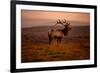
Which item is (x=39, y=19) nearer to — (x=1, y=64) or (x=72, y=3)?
(x=72, y=3)

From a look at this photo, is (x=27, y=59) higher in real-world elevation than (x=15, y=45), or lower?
lower

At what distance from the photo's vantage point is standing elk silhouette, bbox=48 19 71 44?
1977mm

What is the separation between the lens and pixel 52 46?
1981 mm

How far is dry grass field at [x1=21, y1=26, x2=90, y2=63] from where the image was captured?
189 cm

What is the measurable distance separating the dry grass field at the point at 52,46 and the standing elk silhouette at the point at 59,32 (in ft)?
Answer: 0.12

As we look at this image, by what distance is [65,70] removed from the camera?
6.64ft

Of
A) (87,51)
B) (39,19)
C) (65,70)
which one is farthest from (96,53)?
(39,19)

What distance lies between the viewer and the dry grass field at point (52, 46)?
1895 millimetres

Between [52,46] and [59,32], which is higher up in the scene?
[59,32]

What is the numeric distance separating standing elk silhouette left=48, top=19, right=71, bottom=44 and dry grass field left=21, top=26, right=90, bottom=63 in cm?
4

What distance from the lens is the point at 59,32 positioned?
6.57 ft

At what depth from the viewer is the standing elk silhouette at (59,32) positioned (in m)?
1.98

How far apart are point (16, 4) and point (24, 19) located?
0.53ft

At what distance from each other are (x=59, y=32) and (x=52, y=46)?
16 cm
